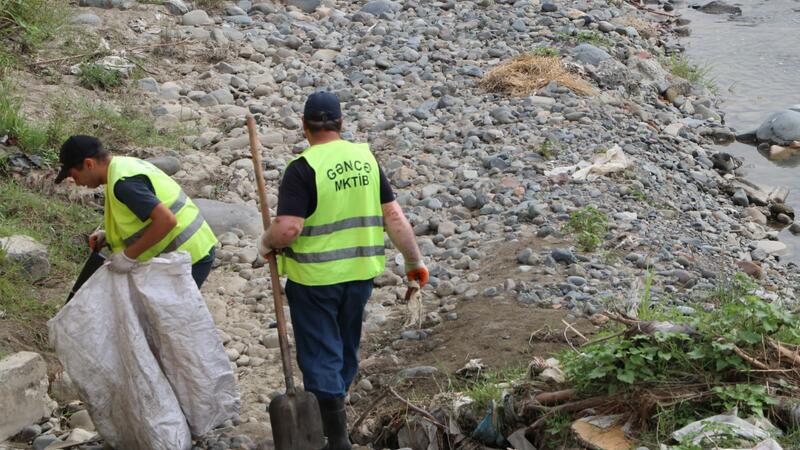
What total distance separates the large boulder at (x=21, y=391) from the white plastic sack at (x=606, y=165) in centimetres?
454

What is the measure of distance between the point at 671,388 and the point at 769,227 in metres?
5.44

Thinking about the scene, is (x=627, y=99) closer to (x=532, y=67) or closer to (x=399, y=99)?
(x=532, y=67)

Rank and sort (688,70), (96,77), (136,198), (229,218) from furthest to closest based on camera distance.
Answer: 1. (688,70)
2. (96,77)
3. (229,218)
4. (136,198)

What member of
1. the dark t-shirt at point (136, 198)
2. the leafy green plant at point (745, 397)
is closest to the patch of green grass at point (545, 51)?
the dark t-shirt at point (136, 198)

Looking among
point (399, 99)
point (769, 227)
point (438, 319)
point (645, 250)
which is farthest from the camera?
point (399, 99)

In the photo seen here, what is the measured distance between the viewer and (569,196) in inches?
307

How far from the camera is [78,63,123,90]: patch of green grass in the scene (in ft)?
30.0

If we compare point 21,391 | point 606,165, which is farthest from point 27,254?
point 606,165

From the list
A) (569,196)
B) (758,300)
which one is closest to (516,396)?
(758,300)

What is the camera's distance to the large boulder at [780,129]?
37.0 feet

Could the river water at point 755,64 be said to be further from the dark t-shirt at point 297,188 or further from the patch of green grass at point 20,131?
the patch of green grass at point 20,131

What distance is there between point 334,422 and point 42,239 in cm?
297

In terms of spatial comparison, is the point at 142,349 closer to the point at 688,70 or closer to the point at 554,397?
the point at 554,397

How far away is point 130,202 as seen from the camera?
4547 mm
